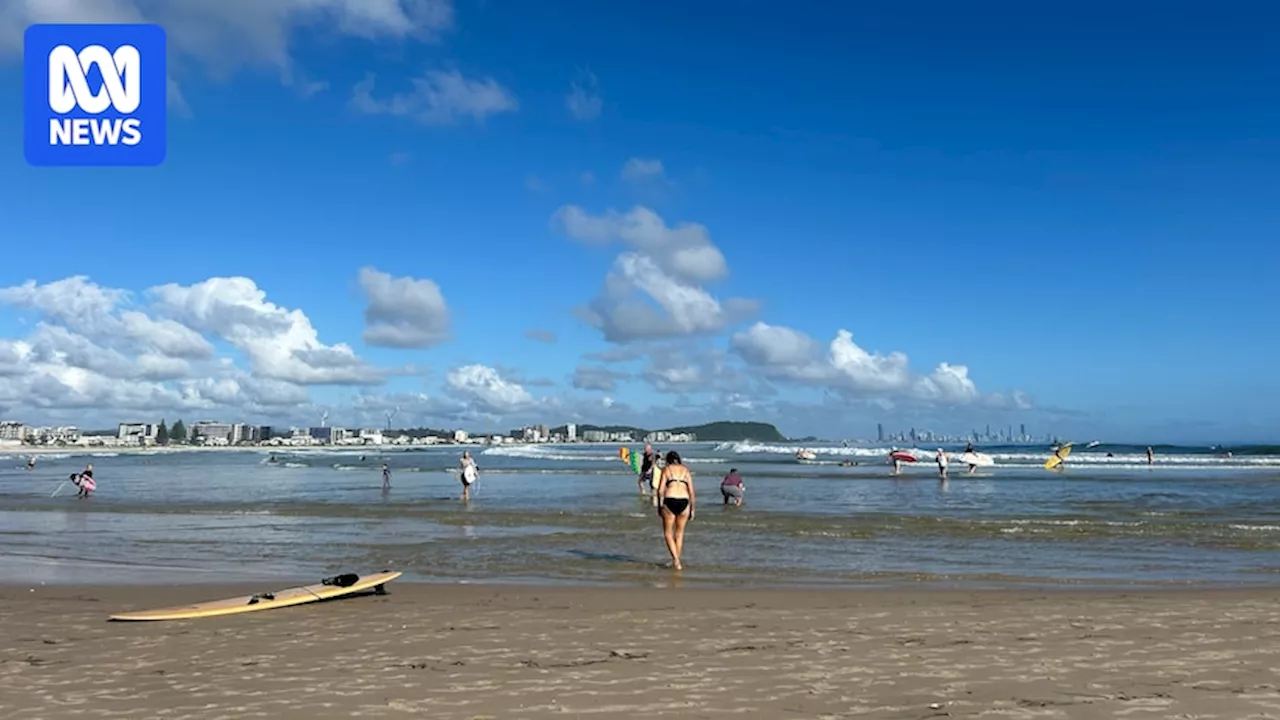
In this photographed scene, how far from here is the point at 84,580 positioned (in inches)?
514

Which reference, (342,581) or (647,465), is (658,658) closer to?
(342,581)

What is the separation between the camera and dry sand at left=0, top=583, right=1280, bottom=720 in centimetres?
627

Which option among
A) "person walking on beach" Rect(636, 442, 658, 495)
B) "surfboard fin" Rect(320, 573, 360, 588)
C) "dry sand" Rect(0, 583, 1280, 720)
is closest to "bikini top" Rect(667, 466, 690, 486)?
"dry sand" Rect(0, 583, 1280, 720)

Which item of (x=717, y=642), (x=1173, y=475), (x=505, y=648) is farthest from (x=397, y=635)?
(x=1173, y=475)

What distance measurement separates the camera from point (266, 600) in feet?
33.8

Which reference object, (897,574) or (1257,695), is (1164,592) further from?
(1257,695)

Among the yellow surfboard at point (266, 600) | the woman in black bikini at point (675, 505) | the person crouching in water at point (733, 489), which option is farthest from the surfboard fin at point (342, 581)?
the person crouching in water at point (733, 489)

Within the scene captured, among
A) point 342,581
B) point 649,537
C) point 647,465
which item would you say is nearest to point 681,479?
point 649,537

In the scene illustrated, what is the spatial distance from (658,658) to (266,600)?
5.30 m

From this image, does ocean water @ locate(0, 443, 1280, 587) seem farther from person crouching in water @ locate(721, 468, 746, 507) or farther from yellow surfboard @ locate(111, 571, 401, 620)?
yellow surfboard @ locate(111, 571, 401, 620)

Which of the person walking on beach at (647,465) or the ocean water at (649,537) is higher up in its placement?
the person walking on beach at (647,465)

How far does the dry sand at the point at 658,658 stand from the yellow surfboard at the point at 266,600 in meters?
0.20

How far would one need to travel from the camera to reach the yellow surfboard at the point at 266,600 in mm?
9656

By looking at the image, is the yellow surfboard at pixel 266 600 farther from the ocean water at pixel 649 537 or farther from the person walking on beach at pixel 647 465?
the person walking on beach at pixel 647 465
